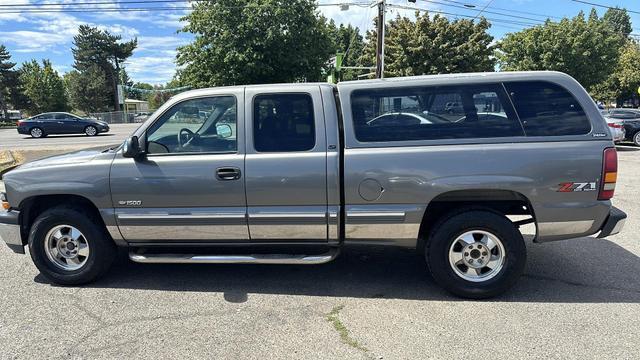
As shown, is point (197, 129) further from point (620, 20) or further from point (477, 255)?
point (620, 20)

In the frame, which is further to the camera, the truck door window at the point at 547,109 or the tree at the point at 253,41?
the tree at the point at 253,41

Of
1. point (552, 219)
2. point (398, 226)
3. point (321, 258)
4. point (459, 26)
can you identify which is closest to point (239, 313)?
point (321, 258)

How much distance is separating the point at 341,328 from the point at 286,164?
144 centimetres

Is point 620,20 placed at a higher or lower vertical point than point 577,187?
higher

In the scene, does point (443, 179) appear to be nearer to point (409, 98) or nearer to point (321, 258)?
point (409, 98)

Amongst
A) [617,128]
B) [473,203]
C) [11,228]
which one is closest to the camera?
[473,203]

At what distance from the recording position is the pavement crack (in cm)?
334

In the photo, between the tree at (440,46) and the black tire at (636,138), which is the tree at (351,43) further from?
the black tire at (636,138)

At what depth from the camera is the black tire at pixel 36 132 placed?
25109 mm

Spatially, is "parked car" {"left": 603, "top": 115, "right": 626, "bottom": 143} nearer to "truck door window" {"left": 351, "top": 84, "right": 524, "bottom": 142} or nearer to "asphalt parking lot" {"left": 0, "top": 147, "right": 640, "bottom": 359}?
"asphalt parking lot" {"left": 0, "top": 147, "right": 640, "bottom": 359}

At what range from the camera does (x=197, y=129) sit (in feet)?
14.1

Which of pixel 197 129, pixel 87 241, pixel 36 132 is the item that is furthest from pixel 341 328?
pixel 36 132

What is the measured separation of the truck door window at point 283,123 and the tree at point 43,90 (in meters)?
66.4

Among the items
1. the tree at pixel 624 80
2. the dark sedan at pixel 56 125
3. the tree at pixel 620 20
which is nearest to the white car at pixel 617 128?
the dark sedan at pixel 56 125
